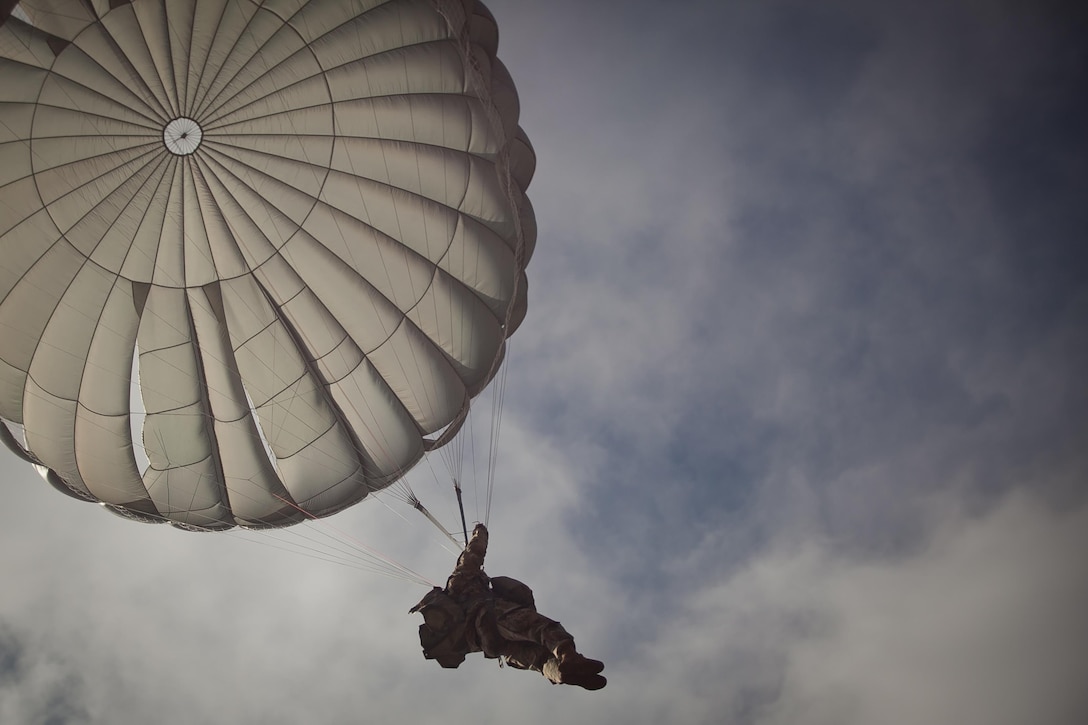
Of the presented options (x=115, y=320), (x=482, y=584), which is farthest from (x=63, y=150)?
(x=482, y=584)

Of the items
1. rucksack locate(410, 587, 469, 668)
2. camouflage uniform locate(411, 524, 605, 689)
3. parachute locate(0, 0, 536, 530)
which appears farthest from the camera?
parachute locate(0, 0, 536, 530)

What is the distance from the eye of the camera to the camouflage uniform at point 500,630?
711cm

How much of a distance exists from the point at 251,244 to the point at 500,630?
5619 millimetres

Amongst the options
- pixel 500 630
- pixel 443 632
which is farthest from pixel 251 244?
pixel 500 630

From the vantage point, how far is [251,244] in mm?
9844

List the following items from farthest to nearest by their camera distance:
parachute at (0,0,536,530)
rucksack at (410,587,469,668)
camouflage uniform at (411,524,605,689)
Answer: parachute at (0,0,536,530)
rucksack at (410,587,469,668)
camouflage uniform at (411,524,605,689)

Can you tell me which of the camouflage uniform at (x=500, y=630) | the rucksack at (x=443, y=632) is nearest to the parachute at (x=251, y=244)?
the camouflage uniform at (x=500, y=630)

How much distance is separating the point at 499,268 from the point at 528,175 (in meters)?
1.26

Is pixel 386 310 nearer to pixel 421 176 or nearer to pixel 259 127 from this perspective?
pixel 421 176

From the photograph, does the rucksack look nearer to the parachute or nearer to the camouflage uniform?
the camouflage uniform

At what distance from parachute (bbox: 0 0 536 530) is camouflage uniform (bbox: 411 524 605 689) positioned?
8.36 ft

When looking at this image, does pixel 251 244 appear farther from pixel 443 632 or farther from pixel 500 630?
pixel 500 630

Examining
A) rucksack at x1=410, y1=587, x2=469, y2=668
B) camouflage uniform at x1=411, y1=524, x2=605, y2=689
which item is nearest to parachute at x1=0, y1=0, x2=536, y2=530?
camouflage uniform at x1=411, y1=524, x2=605, y2=689

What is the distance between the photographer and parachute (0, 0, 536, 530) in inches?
357
